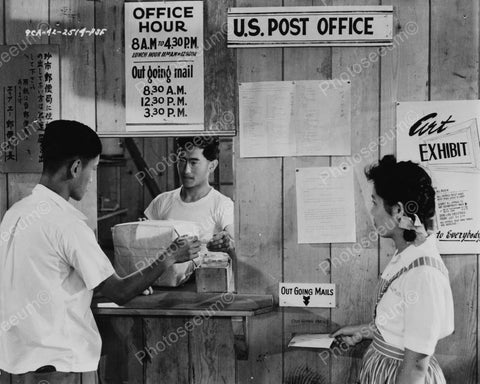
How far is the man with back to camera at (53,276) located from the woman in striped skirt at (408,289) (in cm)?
101

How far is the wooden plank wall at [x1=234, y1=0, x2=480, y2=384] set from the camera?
2.65m

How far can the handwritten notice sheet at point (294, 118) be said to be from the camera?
270cm

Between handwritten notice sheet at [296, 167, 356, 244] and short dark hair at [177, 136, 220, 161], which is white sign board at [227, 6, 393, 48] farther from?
handwritten notice sheet at [296, 167, 356, 244]

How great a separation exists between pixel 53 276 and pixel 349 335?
4.07 ft

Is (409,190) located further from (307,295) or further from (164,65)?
(164,65)

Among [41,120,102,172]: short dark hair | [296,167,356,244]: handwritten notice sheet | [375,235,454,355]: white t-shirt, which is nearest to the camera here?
[375,235,454,355]: white t-shirt

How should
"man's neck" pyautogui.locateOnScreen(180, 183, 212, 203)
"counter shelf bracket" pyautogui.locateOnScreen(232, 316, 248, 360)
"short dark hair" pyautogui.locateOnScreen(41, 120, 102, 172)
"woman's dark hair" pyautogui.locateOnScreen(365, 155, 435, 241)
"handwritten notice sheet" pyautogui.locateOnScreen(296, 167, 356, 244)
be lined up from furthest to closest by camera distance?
"man's neck" pyautogui.locateOnScreen(180, 183, 212, 203) < "handwritten notice sheet" pyautogui.locateOnScreen(296, 167, 356, 244) < "counter shelf bracket" pyautogui.locateOnScreen(232, 316, 248, 360) < "short dark hair" pyautogui.locateOnScreen(41, 120, 102, 172) < "woman's dark hair" pyautogui.locateOnScreen(365, 155, 435, 241)

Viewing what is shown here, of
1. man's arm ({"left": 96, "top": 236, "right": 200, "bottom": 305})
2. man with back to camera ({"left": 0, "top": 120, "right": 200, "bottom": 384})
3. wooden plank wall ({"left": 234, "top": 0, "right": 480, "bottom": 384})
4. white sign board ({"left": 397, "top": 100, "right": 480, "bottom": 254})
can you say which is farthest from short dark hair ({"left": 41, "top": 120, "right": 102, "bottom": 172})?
white sign board ({"left": 397, "top": 100, "right": 480, "bottom": 254})

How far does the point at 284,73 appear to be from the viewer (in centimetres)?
271

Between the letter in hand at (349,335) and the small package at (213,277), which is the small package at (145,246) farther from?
the letter in hand at (349,335)

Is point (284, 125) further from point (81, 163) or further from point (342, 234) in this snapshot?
point (81, 163)

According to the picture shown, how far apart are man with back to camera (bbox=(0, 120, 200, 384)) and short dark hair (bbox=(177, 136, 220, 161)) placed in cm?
58

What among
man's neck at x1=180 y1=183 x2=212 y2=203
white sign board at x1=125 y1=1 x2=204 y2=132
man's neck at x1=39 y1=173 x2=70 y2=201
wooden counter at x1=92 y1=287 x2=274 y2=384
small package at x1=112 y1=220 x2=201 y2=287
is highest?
white sign board at x1=125 y1=1 x2=204 y2=132

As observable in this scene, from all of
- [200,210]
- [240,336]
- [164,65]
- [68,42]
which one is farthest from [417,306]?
[68,42]
